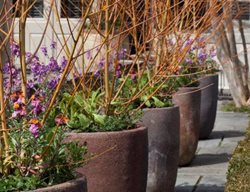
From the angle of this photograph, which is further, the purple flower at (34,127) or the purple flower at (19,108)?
the purple flower at (19,108)

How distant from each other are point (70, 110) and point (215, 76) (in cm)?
637

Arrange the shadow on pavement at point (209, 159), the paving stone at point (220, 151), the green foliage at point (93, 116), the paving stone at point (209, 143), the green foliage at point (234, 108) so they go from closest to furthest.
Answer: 1. the green foliage at point (93, 116)
2. the shadow on pavement at point (209, 159)
3. the paving stone at point (220, 151)
4. the paving stone at point (209, 143)
5. the green foliage at point (234, 108)

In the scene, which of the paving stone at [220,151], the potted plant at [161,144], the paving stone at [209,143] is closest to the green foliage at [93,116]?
the potted plant at [161,144]

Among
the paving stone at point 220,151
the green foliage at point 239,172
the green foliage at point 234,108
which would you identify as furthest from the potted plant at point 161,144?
the green foliage at point 234,108

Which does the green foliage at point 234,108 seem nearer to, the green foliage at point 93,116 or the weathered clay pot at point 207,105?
the weathered clay pot at point 207,105

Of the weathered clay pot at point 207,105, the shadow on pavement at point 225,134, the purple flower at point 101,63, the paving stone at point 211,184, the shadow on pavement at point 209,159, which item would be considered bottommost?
the shadow on pavement at point 225,134

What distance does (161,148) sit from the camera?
7.83m

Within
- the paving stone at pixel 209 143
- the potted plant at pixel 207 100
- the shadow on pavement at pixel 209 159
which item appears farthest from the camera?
the potted plant at pixel 207 100

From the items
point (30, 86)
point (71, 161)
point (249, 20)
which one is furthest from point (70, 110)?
point (249, 20)

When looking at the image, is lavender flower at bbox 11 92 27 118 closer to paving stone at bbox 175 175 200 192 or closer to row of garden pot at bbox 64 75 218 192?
row of garden pot at bbox 64 75 218 192

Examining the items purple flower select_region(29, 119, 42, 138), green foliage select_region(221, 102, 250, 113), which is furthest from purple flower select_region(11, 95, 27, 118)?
green foliage select_region(221, 102, 250, 113)

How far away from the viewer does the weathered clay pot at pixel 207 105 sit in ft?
40.4

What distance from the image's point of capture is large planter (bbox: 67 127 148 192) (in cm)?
591

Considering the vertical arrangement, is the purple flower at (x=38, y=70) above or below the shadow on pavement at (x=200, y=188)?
above
